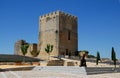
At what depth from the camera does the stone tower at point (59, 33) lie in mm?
51344

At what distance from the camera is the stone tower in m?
51.3

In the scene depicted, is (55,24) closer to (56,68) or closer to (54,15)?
(54,15)

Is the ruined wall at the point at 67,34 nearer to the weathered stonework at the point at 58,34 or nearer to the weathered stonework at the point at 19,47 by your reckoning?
the weathered stonework at the point at 58,34

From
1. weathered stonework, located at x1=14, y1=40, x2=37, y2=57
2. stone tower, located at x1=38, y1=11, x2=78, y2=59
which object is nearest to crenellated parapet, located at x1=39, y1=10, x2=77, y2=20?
stone tower, located at x1=38, y1=11, x2=78, y2=59

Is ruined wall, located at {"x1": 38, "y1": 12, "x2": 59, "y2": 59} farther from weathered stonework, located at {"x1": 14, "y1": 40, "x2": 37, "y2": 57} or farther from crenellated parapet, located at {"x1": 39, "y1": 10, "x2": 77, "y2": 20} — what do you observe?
weathered stonework, located at {"x1": 14, "y1": 40, "x2": 37, "y2": 57}

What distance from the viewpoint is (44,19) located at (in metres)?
55.3

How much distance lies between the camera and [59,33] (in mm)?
51344

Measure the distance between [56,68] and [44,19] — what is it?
123 feet

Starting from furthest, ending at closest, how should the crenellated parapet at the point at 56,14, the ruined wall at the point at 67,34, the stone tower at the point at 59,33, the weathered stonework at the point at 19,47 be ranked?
1. the weathered stonework at the point at 19,47
2. the crenellated parapet at the point at 56,14
3. the ruined wall at the point at 67,34
4. the stone tower at the point at 59,33

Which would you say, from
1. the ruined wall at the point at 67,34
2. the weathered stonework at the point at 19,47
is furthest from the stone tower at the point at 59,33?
the weathered stonework at the point at 19,47

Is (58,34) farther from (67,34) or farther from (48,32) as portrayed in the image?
(48,32)

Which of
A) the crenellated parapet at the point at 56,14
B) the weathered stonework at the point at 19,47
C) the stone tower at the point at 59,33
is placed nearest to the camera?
the stone tower at the point at 59,33

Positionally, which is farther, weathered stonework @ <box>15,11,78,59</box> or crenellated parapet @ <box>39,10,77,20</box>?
crenellated parapet @ <box>39,10,77,20</box>

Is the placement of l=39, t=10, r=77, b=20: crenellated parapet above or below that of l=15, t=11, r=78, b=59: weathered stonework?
above
